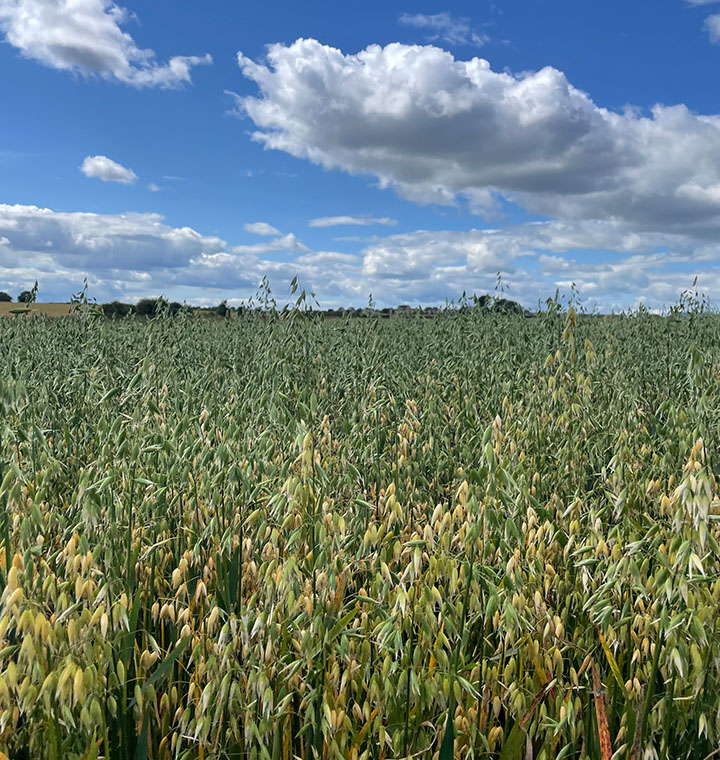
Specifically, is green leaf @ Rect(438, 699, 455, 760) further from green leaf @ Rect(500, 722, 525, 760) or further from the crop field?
green leaf @ Rect(500, 722, 525, 760)

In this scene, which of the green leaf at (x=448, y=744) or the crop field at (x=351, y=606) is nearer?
the green leaf at (x=448, y=744)

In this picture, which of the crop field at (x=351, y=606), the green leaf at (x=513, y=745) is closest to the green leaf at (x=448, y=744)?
the crop field at (x=351, y=606)

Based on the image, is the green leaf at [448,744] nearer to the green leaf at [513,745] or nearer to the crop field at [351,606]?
the crop field at [351,606]

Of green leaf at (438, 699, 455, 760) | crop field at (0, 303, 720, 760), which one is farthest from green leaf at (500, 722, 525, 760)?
green leaf at (438, 699, 455, 760)

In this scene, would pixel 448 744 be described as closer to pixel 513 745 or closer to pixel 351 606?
pixel 513 745

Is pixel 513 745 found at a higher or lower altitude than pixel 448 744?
lower

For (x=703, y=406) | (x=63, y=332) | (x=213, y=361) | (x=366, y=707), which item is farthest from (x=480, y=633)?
(x=63, y=332)

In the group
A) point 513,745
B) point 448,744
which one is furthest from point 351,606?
point 448,744

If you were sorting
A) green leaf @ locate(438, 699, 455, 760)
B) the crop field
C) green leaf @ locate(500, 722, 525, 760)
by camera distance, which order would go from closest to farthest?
green leaf @ locate(438, 699, 455, 760), the crop field, green leaf @ locate(500, 722, 525, 760)

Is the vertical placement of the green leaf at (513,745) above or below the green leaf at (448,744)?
below

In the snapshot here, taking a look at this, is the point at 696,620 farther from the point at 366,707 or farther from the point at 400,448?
the point at 400,448

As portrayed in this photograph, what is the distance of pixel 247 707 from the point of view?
1.46m

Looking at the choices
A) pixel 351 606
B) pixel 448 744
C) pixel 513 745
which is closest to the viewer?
pixel 448 744

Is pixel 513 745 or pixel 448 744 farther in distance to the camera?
pixel 513 745
